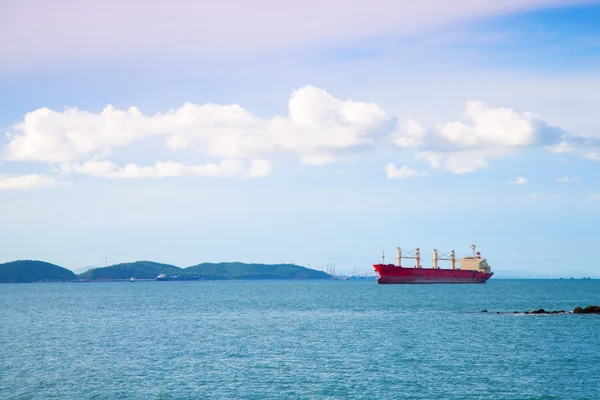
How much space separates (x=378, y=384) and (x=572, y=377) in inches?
541

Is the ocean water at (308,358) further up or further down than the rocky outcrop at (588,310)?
further down

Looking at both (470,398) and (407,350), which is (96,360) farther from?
(470,398)

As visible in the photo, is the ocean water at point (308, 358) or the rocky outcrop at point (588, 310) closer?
the ocean water at point (308, 358)

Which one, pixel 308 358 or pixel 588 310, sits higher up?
pixel 588 310

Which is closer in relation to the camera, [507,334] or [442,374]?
[442,374]

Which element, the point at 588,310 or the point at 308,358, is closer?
the point at 308,358

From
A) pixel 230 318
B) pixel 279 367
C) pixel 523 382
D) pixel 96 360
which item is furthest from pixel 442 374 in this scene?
pixel 230 318

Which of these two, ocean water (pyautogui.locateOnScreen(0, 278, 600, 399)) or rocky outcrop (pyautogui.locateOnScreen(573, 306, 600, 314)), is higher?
rocky outcrop (pyautogui.locateOnScreen(573, 306, 600, 314))

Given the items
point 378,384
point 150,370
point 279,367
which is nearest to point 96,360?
point 150,370

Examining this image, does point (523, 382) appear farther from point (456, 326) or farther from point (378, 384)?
point (456, 326)

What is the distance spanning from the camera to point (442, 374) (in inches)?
1791

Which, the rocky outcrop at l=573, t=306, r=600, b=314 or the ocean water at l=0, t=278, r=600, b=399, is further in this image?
the rocky outcrop at l=573, t=306, r=600, b=314

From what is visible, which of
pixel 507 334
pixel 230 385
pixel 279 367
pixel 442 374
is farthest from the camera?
pixel 507 334

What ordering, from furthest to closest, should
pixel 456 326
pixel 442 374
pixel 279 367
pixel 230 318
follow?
1. pixel 230 318
2. pixel 456 326
3. pixel 279 367
4. pixel 442 374
